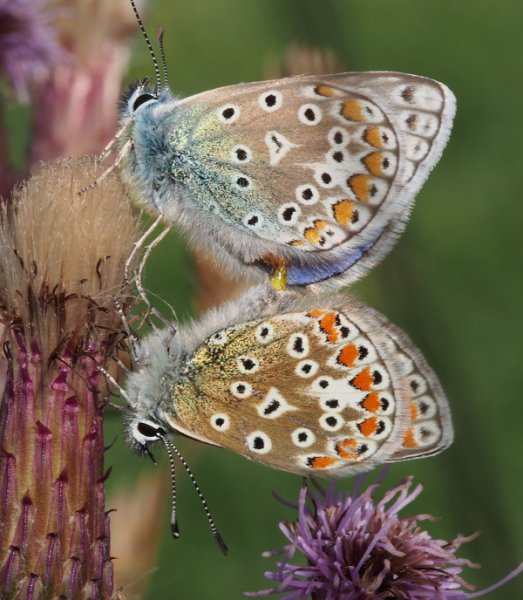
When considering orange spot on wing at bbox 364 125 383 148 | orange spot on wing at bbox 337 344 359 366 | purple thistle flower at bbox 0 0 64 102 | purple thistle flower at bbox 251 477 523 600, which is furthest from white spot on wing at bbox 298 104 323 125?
purple thistle flower at bbox 0 0 64 102

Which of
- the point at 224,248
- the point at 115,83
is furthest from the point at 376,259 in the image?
the point at 115,83

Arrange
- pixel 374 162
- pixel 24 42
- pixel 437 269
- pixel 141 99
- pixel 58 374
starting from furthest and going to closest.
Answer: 1. pixel 437 269
2. pixel 24 42
3. pixel 141 99
4. pixel 374 162
5. pixel 58 374

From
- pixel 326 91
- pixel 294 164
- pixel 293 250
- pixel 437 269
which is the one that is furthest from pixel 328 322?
→ pixel 437 269

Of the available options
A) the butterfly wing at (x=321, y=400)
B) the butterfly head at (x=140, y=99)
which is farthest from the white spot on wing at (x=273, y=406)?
the butterfly head at (x=140, y=99)

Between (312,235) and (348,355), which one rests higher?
(312,235)

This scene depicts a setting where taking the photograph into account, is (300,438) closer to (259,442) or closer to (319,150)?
(259,442)

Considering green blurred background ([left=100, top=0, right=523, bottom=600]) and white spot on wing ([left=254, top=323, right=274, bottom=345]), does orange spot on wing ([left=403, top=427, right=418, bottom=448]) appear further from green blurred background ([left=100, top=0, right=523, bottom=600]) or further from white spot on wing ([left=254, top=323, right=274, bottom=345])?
white spot on wing ([left=254, top=323, right=274, bottom=345])
